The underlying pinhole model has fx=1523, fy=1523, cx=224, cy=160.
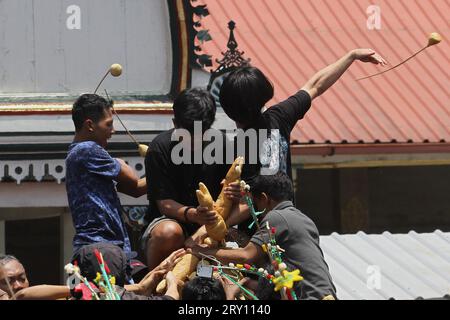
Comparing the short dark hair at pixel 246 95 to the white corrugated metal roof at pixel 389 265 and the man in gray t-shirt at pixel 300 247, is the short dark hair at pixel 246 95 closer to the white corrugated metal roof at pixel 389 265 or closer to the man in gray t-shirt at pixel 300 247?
the man in gray t-shirt at pixel 300 247

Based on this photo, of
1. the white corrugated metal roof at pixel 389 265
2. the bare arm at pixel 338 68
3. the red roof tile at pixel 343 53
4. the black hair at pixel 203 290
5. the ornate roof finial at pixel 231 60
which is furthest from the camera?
the red roof tile at pixel 343 53

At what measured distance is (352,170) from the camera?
13805 mm

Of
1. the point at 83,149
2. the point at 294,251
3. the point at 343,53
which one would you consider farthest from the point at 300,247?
the point at 343,53

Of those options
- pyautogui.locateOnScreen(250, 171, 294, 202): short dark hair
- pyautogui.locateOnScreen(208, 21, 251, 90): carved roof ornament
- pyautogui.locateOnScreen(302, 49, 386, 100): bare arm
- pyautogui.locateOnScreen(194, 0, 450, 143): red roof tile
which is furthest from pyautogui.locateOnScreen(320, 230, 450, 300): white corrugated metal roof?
pyautogui.locateOnScreen(194, 0, 450, 143): red roof tile

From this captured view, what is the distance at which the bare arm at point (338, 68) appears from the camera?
24.3 ft

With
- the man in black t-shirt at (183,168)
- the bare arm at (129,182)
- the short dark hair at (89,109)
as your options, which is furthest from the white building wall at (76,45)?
the man in black t-shirt at (183,168)

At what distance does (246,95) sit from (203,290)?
1.25 m

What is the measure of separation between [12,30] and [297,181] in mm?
3792

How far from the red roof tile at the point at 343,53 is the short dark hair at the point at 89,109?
17.2ft

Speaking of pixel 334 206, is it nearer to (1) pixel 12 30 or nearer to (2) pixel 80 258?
(1) pixel 12 30

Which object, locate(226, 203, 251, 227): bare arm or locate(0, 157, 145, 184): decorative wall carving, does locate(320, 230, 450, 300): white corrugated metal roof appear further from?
locate(226, 203, 251, 227): bare arm

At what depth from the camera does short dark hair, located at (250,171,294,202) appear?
22.3 feet

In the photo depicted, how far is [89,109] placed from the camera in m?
7.26

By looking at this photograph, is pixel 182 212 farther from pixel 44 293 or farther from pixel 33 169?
pixel 33 169
